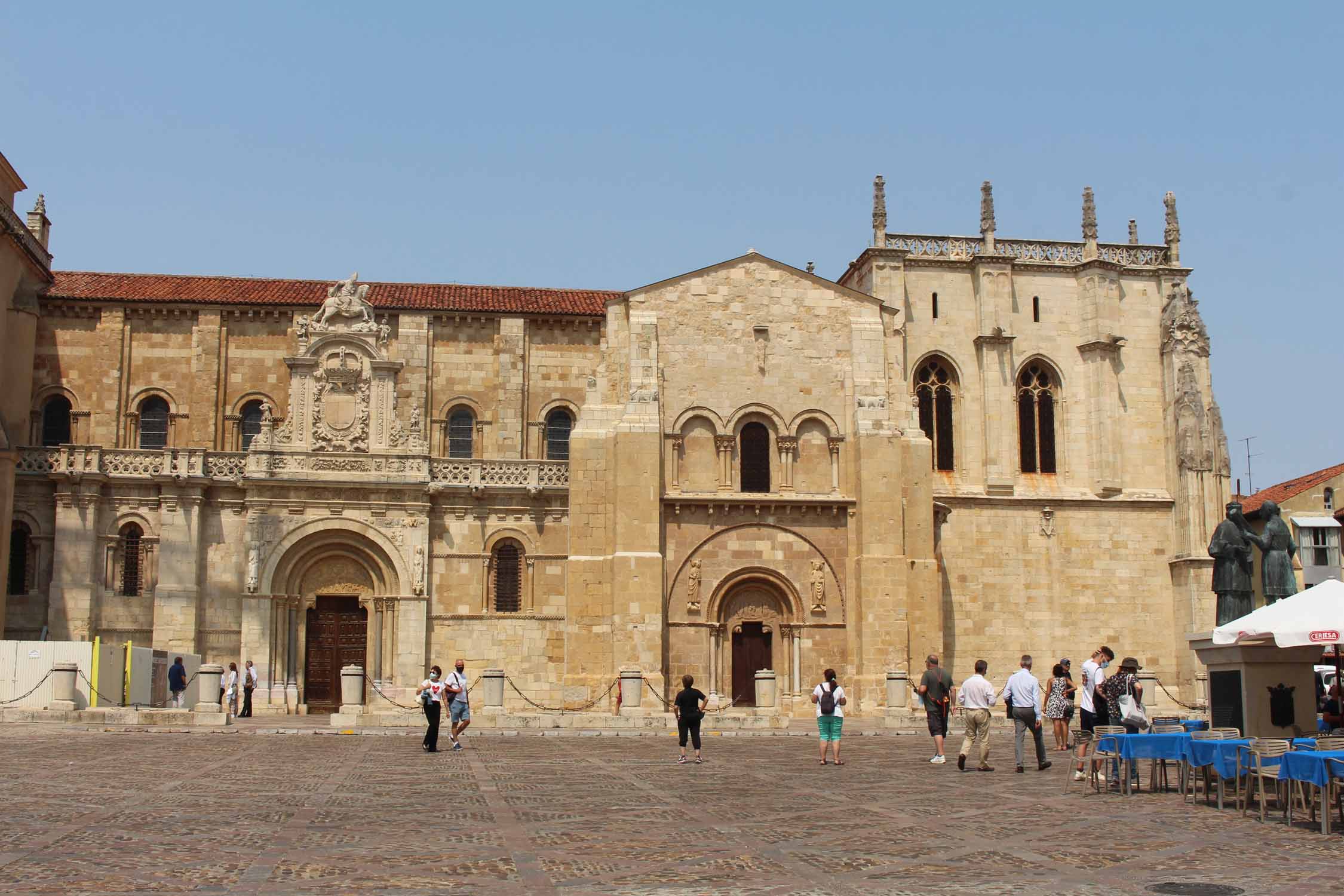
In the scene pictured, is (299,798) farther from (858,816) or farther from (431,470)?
(431,470)

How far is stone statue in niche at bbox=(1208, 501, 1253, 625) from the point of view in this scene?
20.8 m

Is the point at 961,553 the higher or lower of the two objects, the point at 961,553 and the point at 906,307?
the lower

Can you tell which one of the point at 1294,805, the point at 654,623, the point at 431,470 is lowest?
the point at 1294,805

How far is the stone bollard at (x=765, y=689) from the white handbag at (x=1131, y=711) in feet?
39.5

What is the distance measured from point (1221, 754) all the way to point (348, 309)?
2829cm

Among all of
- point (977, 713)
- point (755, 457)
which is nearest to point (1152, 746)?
point (977, 713)

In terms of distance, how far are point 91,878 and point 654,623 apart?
2462 cm

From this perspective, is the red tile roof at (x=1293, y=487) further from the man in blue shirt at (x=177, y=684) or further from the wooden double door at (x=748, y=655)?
the man in blue shirt at (x=177, y=684)

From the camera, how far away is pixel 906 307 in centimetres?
4112

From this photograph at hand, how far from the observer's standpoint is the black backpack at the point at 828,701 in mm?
20875

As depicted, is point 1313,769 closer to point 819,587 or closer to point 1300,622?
point 1300,622

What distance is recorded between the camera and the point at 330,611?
120 feet

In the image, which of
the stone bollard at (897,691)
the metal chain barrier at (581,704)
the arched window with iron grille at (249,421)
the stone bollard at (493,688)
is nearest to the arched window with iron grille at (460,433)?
the arched window with iron grille at (249,421)

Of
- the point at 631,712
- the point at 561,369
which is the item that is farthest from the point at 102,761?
the point at 561,369
